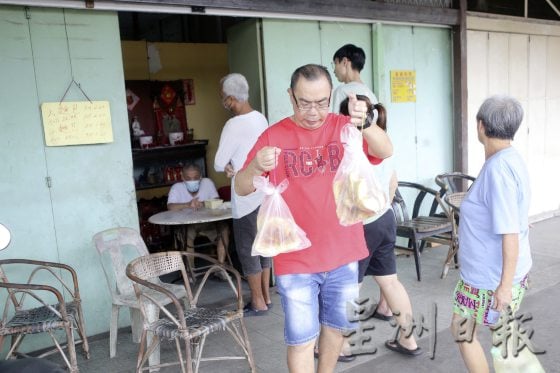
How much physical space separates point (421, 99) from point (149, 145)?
3.54 m

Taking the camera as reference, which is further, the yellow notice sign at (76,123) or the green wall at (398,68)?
the green wall at (398,68)

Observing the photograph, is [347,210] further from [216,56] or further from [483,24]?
[216,56]

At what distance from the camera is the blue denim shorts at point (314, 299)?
214 centimetres

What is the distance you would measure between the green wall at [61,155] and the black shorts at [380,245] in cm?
186

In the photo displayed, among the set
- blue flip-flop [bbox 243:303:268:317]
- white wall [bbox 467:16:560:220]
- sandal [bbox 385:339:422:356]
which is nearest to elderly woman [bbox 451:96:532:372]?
sandal [bbox 385:339:422:356]

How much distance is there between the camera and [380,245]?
297 cm

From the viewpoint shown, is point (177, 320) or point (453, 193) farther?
point (453, 193)

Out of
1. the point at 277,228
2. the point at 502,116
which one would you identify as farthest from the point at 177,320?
the point at 502,116

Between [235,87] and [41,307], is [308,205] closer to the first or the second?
[235,87]

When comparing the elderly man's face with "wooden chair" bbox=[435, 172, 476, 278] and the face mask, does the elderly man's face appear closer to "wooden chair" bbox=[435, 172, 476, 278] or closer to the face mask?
"wooden chair" bbox=[435, 172, 476, 278]

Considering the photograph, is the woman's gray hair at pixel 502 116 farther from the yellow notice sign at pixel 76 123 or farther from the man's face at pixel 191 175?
the man's face at pixel 191 175

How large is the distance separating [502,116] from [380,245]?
1.10 meters

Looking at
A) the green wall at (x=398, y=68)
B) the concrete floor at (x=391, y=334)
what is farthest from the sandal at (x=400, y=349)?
the green wall at (x=398, y=68)

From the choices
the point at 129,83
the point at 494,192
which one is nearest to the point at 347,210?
the point at 494,192
